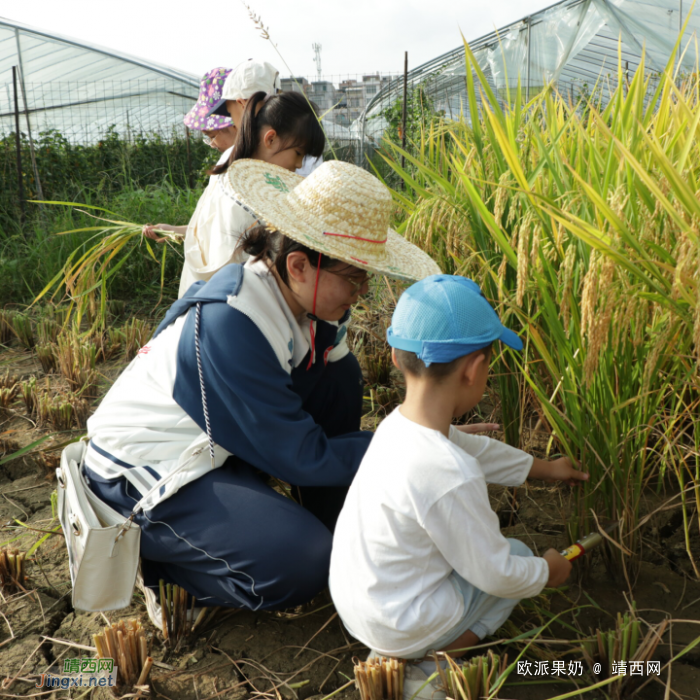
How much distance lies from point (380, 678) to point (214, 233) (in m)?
1.50

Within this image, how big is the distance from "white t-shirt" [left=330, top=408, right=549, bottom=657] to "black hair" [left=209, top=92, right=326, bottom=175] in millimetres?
1259

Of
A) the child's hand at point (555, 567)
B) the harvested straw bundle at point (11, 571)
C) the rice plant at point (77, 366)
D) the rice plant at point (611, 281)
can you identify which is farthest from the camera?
the rice plant at point (77, 366)

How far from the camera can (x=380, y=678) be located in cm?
125

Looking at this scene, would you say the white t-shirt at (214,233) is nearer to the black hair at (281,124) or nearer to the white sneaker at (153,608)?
the black hair at (281,124)

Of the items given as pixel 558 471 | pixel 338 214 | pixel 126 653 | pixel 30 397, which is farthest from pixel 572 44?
pixel 126 653

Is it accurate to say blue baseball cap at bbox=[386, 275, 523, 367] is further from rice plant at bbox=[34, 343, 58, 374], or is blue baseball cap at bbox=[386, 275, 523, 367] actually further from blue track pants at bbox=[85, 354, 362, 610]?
rice plant at bbox=[34, 343, 58, 374]

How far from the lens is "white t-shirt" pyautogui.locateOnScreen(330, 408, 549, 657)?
1.16m

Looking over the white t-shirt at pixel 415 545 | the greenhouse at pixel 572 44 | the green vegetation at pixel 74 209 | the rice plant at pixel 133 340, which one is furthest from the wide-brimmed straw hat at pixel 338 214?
the greenhouse at pixel 572 44

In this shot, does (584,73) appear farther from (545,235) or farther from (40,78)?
(545,235)

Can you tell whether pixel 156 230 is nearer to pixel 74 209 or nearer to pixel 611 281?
pixel 611 281

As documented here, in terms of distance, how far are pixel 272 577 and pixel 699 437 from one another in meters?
1.00

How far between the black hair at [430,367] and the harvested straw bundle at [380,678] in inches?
22.1

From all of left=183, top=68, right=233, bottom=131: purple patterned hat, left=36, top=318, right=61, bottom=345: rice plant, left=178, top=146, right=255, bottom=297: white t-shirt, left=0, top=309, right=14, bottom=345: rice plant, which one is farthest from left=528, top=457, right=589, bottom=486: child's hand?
left=0, top=309, right=14, bottom=345: rice plant

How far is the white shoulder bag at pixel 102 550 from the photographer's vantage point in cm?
143
